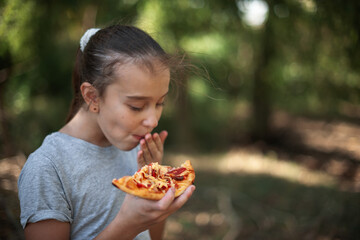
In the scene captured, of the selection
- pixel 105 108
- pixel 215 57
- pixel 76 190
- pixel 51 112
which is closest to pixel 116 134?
pixel 105 108

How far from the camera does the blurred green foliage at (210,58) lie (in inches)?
127

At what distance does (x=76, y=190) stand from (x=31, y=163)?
25 centimetres

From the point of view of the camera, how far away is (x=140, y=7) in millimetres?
4496

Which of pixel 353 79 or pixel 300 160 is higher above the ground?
pixel 353 79

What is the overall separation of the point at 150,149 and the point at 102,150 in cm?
27

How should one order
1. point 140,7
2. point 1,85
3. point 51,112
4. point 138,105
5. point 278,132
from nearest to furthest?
point 138,105 < point 1,85 < point 140,7 < point 51,112 < point 278,132

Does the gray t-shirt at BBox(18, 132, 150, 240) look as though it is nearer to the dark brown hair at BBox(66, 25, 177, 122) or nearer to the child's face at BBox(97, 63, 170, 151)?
the child's face at BBox(97, 63, 170, 151)

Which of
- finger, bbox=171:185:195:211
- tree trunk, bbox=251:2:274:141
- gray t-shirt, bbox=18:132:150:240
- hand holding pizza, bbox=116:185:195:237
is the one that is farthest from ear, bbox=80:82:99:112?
tree trunk, bbox=251:2:274:141

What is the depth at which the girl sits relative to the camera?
57.4 inches

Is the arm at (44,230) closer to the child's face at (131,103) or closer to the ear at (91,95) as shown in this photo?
the child's face at (131,103)

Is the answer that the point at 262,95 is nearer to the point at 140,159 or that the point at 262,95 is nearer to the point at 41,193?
the point at 140,159

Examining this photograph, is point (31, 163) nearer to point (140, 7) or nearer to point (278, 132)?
point (140, 7)

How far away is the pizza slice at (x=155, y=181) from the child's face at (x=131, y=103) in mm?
199

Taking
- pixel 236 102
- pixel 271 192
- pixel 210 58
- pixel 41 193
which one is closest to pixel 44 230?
pixel 41 193
